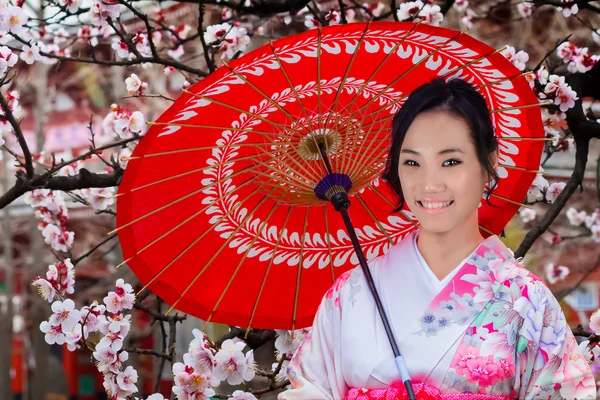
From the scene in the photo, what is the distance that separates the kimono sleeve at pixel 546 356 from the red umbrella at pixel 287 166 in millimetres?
688

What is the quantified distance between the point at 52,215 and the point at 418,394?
11.6ft

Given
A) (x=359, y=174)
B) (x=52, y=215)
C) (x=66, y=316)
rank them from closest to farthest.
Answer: (x=359, y=174) → (x=66, y=316) → (x=52, y=215)

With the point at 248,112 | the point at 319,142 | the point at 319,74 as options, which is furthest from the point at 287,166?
the point at 319,74

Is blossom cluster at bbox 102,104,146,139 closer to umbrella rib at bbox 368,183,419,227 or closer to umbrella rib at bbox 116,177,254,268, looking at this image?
umbrella rib at bbox 116,177,254,268

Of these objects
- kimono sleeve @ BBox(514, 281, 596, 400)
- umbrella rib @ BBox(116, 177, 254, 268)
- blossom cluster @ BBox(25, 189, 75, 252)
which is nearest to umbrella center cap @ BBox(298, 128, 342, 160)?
umbrella rib @ BBox(116, 177, 254, 268)

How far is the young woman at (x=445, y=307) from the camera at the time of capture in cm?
254

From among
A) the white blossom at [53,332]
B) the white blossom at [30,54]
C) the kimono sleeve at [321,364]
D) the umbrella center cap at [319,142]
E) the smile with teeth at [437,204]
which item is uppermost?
the white blossom at [30,54]

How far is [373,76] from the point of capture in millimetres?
3082

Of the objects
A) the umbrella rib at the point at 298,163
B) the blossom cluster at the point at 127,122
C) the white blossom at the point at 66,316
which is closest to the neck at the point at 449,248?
the umbrella rib at the point at 298,163

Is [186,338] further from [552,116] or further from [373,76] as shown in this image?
[373,76]

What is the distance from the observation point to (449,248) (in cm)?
276

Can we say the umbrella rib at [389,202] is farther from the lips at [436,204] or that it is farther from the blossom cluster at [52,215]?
the blossom cluster at [52,215]

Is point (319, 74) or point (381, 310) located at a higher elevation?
point (319, 74)

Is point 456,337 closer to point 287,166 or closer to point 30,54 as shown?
point 287,166
